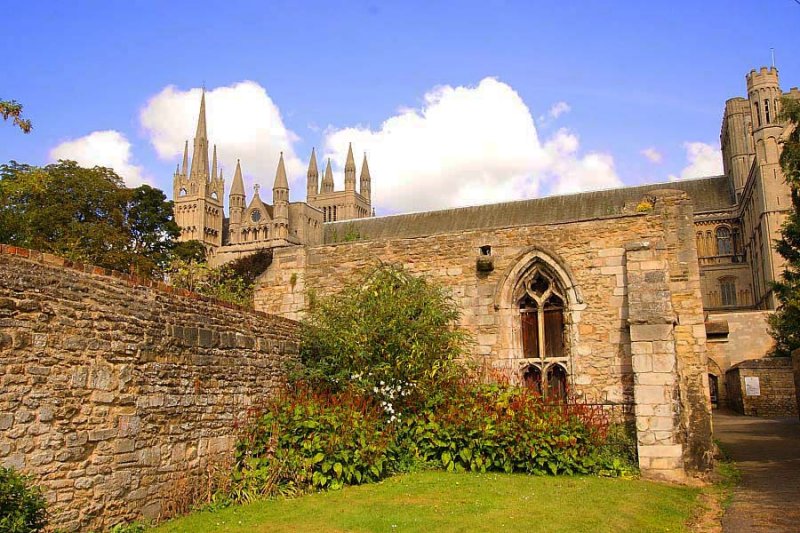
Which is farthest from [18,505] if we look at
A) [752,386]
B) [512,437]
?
[752,386]

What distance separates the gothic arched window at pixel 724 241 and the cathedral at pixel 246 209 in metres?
53.2

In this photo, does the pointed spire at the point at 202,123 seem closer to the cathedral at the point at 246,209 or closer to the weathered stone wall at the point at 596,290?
the cathedral at the point at 246,209

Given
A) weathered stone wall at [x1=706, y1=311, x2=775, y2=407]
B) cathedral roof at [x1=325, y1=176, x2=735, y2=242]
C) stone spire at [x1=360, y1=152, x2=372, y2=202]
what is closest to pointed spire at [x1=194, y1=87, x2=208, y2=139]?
stone spire at [x1=360, y1=152, x2=372, y2=202]

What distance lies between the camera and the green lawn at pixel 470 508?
7281 millimetres

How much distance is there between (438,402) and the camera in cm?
1107

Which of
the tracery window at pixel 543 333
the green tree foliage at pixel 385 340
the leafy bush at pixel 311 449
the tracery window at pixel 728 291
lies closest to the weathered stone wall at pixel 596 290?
the tracery window at pixel 543 333

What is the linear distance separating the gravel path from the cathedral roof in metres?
29.1

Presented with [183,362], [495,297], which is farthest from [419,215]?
[183,362]

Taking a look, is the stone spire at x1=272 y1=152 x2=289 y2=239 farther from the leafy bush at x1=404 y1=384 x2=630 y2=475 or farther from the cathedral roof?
the leafy bush at x1=404 y1=384 x2=630 y2=475

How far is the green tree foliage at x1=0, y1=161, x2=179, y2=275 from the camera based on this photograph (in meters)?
27.5

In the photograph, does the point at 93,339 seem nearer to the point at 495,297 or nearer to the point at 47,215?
the point at 495,297

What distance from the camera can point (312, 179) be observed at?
4924 inches

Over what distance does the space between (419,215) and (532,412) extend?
51232mm

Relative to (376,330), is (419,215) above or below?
above
